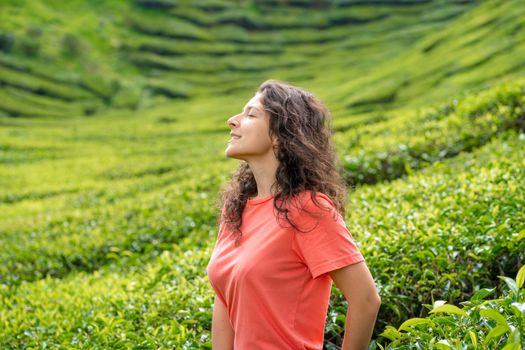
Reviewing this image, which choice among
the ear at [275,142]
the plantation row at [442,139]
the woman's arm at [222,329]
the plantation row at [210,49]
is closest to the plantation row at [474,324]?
the woman's arm at [222,329]

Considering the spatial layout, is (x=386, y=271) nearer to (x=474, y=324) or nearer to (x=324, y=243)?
(x=474, y=324)

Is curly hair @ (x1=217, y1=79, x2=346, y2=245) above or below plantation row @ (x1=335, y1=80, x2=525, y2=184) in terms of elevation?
above

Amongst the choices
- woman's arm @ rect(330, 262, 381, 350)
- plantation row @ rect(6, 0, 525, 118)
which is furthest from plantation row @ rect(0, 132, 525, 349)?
plantation row @ rect(6, 0, 525, 118)

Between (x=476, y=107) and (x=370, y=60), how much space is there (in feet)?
148

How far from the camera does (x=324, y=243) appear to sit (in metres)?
3.21

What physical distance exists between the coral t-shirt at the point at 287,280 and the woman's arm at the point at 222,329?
0.96 feet

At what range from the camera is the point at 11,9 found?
67062 mm

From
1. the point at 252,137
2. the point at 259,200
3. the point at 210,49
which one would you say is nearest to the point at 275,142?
the point at 252,137

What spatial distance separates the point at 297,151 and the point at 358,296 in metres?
0.88

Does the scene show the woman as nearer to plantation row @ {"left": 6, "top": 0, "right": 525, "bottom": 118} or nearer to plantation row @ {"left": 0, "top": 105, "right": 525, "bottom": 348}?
plantation row @ {"left": 0, "top": 105, "right": 525, "bottom": 348}

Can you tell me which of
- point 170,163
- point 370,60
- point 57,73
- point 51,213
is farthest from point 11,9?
point 51,213

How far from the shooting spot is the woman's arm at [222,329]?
12.5 feet

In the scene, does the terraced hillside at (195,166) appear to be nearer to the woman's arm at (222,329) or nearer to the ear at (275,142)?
the woman's arm at (222,329)

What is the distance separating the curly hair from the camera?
3.55 metres
